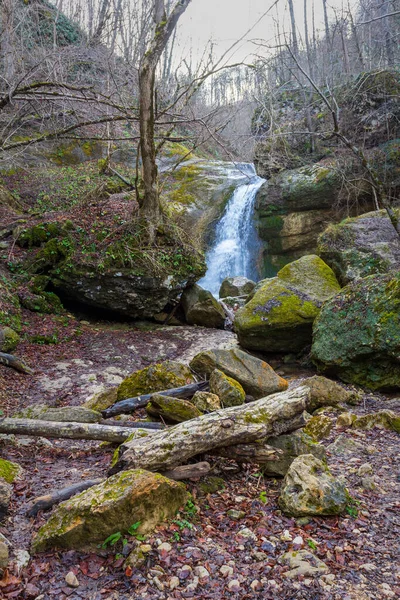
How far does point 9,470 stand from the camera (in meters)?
3.33

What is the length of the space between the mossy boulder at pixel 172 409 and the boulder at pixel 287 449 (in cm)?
86

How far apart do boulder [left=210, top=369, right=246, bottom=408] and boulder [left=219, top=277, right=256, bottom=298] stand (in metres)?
8.65

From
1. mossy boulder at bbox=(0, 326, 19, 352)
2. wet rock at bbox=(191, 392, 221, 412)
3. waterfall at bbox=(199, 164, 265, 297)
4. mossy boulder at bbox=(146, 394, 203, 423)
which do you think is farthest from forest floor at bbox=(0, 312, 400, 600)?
waterfall at bbox=(199, 164, 265, 297)

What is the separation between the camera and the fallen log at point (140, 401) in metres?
4.62

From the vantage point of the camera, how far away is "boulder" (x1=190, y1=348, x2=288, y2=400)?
18.5 ft

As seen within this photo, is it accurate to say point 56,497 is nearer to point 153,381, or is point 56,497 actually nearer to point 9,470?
point 9,470

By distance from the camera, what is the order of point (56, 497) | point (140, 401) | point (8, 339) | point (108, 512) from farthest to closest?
point (8, 339)
point (140, 401)
point (56, 497)
point (108, 512)

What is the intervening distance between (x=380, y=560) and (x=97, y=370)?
5.86m

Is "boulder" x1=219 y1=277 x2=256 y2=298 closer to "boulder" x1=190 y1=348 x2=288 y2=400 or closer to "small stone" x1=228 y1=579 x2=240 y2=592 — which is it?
"boulder" x1=190 y1=348 x2=288 y2=400

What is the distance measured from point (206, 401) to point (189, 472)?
1.34 metres

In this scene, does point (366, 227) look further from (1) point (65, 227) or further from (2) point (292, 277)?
(1) point (65, 227)

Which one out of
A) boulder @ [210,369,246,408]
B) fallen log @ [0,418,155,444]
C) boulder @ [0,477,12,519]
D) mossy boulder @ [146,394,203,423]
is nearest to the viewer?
boulder @ [0,477,12,519]

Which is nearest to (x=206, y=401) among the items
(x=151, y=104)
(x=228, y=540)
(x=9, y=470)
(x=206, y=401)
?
(x=206, y=401)

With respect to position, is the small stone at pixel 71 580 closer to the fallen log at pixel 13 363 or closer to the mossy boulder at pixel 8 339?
the fallen log at pixel 13 363
